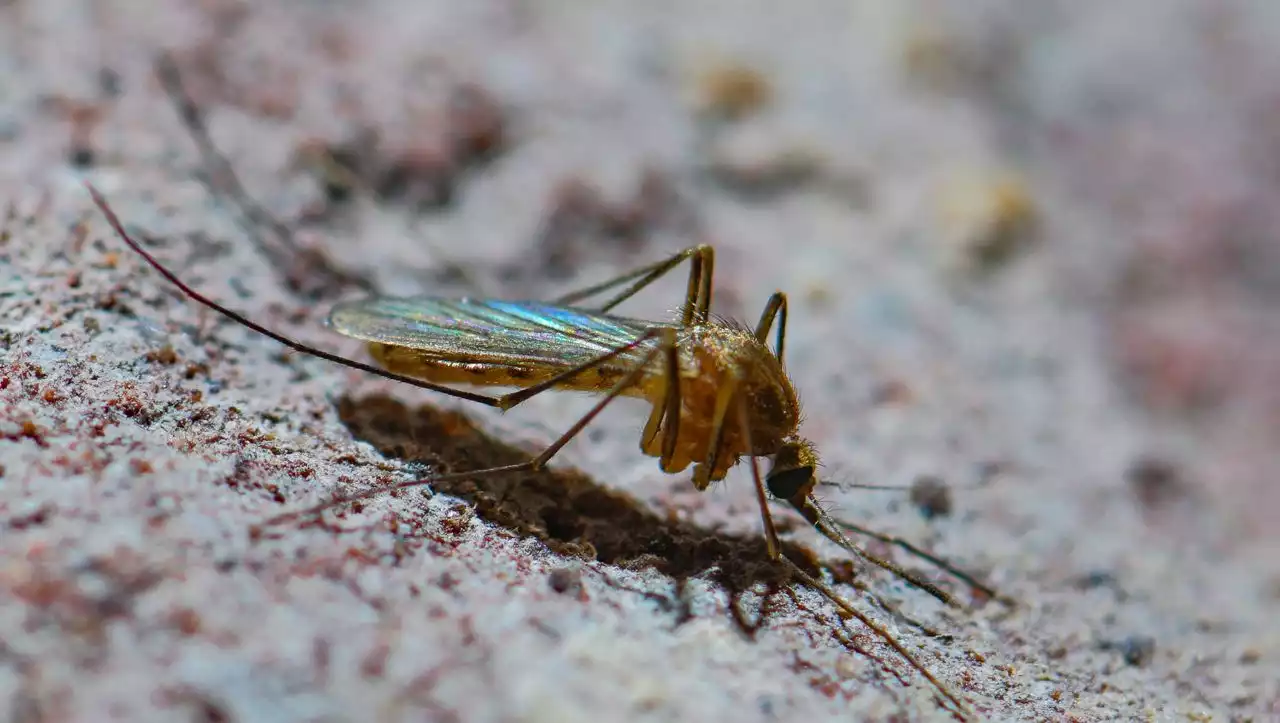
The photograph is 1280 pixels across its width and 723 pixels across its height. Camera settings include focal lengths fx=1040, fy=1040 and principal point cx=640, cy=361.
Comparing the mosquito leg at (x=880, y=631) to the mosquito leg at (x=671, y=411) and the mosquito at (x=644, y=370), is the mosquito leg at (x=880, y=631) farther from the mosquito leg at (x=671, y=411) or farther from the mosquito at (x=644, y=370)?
the mosquito leg at (x=671, y=411)

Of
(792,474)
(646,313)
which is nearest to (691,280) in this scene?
(646,313)

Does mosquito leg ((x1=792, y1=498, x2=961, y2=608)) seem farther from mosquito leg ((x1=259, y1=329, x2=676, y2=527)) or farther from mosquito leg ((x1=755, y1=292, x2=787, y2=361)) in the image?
mosquito leg ((x1=259, y1=329, x2=676, y2=527))

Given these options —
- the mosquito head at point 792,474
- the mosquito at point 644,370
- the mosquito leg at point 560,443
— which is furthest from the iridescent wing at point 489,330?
the mosquito head at point 792,474

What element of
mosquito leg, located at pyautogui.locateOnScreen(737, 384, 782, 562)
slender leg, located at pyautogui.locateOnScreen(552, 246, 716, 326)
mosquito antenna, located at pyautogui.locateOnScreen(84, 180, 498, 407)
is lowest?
mosquito antenna, located at pyautogui.locateOnScreen(84, 180, 498, 407)

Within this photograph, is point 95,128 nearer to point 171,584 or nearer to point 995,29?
point 171,584

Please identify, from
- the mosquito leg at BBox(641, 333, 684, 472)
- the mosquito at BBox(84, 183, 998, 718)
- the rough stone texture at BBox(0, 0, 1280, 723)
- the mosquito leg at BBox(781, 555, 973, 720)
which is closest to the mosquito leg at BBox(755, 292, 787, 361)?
the mosquito at BBox(84, 183, 998, 718)

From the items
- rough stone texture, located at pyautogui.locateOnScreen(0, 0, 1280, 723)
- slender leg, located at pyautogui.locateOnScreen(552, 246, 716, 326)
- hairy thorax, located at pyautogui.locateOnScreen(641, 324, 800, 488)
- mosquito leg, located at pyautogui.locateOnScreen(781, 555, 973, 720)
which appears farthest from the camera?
slender leg, located at pyautogui.locateOnScreen(552, 246, 716, 326)

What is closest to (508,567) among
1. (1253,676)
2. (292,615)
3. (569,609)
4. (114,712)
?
(569,609)
